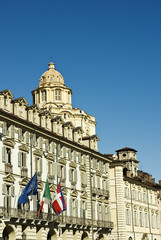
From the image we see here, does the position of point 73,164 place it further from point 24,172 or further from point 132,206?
Answer: point 132,206

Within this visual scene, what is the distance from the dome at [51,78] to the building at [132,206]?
23.7 m

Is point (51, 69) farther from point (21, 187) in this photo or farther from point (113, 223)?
point (21, 187)

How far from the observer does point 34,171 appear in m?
55.4

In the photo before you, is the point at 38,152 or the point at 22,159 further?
the point at 38,152

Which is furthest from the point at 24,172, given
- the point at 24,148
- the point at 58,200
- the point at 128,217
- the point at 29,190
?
the point at 128,217

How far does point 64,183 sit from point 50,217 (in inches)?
250

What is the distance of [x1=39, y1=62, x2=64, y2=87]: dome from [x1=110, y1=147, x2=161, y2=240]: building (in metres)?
23.7

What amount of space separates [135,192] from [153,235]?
1126cm

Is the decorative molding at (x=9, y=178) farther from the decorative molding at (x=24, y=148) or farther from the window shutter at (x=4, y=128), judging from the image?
the window shutter at (x=4, y=128)

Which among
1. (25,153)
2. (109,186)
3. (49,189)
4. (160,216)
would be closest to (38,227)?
(49,189)

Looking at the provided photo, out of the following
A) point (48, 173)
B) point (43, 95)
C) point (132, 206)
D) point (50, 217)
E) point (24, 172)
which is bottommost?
point (50, 217)

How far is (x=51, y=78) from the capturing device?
101250 mm

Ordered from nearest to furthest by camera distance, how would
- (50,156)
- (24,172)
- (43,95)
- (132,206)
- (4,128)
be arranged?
(4,128) < (24,172) < (50,156) < (132,206) < (43,95)

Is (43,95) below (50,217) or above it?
above
